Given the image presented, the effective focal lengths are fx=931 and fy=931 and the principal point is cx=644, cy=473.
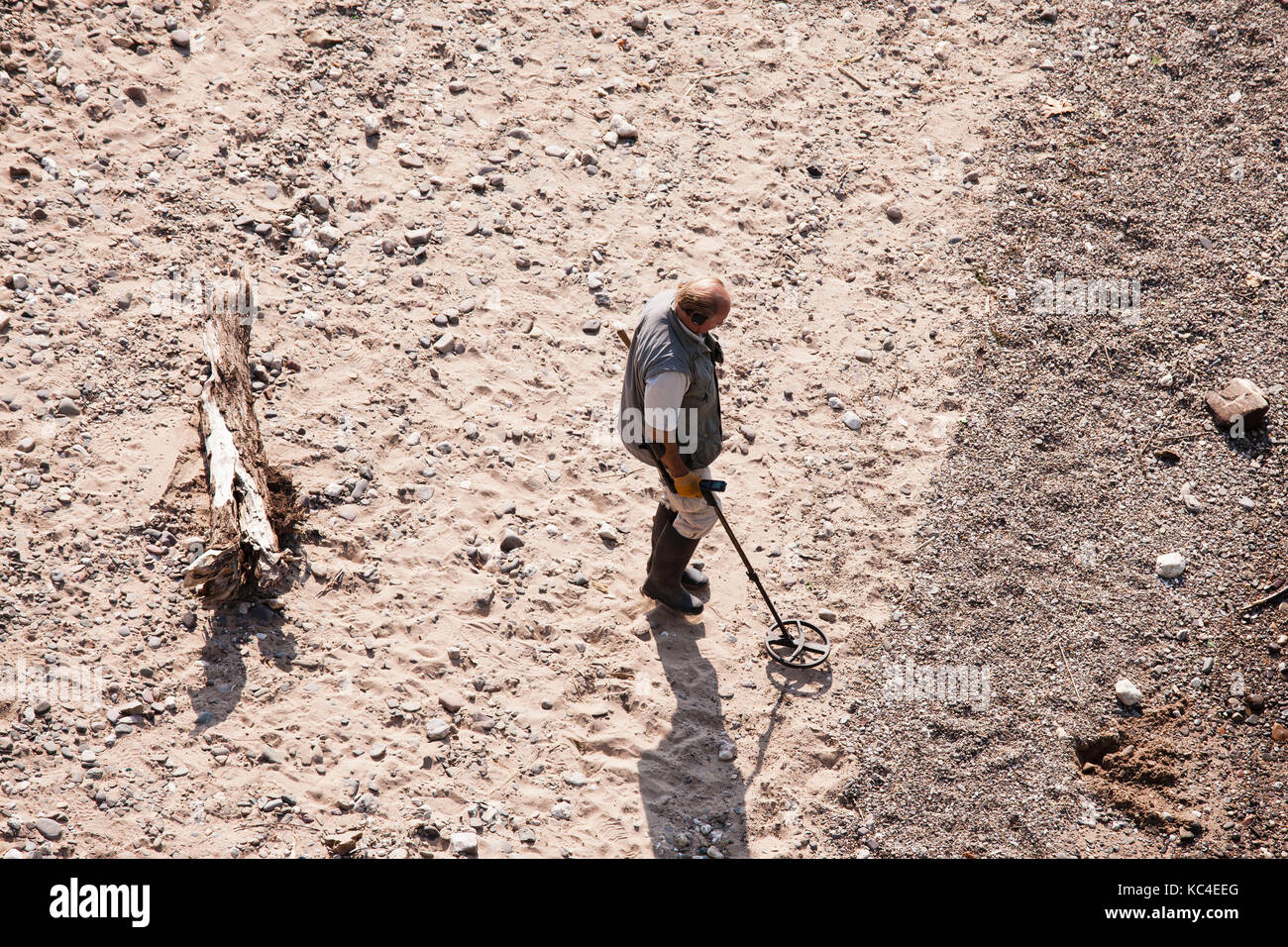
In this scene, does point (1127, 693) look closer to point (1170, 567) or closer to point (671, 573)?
point (1170, 567)

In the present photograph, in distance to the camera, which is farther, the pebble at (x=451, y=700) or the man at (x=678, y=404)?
the pebble at (x=451, y=700)

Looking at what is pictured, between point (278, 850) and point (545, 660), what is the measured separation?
1793 millimetres

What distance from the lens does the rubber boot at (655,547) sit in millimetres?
5820

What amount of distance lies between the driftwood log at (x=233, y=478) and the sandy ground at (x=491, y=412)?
0.75ft

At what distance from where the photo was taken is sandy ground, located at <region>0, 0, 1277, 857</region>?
5281 millimetres

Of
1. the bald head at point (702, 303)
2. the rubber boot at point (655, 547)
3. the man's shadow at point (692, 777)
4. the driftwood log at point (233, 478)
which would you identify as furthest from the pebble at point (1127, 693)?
the driftwood log at point (233, 478)

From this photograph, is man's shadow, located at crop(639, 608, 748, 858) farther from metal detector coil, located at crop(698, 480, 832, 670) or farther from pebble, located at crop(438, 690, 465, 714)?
pebble, located at crop(438, 690, 465, 714)

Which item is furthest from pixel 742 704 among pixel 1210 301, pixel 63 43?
pixel 63 43

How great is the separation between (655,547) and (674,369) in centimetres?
140

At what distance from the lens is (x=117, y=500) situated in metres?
5.87

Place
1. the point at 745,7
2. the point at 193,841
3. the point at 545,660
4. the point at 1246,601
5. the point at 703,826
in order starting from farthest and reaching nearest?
the point at 745,7 → the point at 1246,601 → the point at 545,660 → the point at 703,826 → the point at 193,841

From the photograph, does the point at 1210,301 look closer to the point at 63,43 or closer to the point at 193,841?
the point at 193,841

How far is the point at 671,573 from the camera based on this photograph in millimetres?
5906

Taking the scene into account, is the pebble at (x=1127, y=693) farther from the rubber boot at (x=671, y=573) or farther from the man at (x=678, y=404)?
the man at (x=678, y=404)
